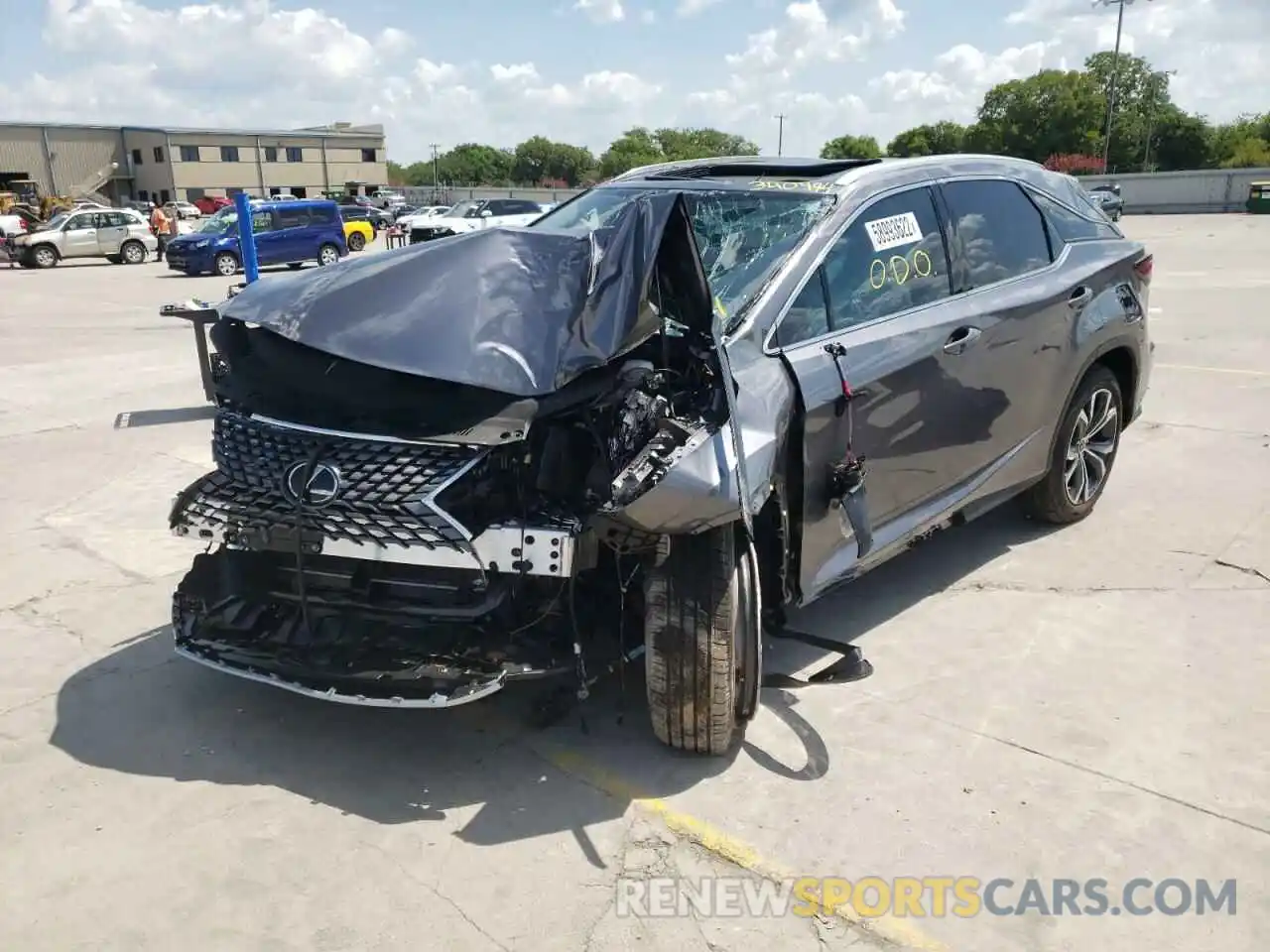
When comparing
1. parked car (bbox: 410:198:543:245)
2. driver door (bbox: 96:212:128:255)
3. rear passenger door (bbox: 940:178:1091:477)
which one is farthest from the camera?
driver door (bbox: 96:212:128:255)

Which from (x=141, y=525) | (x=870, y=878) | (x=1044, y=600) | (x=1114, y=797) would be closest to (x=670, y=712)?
(x=870, y=878)

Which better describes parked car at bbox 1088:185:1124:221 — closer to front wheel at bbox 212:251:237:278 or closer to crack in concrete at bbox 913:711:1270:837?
crack in concrete at bbox 913:711:1270:837

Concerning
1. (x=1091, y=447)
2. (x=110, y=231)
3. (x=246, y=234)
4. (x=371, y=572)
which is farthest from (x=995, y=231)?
(x=110, y=231)

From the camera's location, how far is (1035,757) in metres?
3.27

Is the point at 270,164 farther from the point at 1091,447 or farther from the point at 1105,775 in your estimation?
the point at 1105,775

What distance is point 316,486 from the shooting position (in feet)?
10.1

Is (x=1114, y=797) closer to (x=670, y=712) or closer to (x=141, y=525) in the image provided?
(x=670, y=712)

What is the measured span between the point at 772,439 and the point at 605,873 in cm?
138

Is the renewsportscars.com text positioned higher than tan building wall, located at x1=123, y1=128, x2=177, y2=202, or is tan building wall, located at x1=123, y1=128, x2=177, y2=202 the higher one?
tan building wall, located at x1=123, y1=128, x2=177, y2=202

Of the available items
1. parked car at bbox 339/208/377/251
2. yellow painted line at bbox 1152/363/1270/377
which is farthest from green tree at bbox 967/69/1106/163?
yellow painted line at bbox 1152/363/1270/377

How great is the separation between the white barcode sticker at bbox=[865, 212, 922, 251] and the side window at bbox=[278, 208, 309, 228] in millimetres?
23804

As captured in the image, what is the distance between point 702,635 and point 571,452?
2.31ft

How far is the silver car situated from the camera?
89.4ft

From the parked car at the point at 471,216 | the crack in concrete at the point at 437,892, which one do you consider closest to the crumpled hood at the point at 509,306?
the crack in concrete at the point at 437,892
